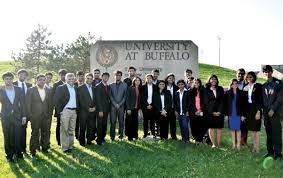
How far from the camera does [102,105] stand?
36.7ft

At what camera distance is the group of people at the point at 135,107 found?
9.45 meters

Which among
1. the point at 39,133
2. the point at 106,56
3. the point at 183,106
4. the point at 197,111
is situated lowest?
the point at 39,133

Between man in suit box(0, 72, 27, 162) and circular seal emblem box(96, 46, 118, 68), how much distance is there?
7.30 metres

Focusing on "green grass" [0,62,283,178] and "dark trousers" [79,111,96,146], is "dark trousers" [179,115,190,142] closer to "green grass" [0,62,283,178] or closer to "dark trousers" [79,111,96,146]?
"green grass" [0,62,283,178]

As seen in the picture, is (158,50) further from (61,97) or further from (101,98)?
→ (61,97)

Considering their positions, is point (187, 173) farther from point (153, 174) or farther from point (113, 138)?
point (113, 138)

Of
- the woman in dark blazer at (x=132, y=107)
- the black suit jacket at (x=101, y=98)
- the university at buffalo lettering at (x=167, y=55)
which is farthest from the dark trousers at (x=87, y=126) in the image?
the university at buffalo lettering at (x=167, y=55)

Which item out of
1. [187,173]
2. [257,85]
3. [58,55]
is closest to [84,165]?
[187,173]

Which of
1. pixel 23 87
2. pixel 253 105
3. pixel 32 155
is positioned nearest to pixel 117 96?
pixel 23 87

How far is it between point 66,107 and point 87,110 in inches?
35.0

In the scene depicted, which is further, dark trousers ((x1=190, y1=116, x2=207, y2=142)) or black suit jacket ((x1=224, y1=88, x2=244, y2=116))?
dark trousers ((x1=190, y1=116, x2=207, y2=142))

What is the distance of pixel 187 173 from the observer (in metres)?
8.16

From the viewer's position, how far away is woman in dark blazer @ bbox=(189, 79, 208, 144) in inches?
428

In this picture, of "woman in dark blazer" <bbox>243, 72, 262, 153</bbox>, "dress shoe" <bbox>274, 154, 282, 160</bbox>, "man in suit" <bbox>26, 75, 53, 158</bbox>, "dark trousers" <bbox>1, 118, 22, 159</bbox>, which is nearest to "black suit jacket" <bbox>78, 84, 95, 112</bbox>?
"man in suit" <bbox>26, 75, 53, 158</bbox>
